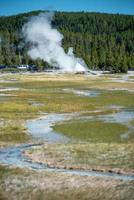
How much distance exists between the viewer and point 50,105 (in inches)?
2537

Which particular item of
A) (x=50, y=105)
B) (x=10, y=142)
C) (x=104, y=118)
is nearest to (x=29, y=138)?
(x=10, y=142)

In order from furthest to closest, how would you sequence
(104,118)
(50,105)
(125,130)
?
(50,105), (104,118), (125,130)

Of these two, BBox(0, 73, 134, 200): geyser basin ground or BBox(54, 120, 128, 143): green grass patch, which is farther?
BBox(54, 120, 128, 143): green grass patch

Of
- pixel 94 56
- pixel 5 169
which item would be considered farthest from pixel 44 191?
pixel 94 56

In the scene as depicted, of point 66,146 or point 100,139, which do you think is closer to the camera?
point 66,146

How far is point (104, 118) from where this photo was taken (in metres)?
53.2

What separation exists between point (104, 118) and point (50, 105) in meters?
13.0

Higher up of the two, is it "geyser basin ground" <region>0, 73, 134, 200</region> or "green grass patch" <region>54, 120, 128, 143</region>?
"geyser basin ground" <region>0, 73, 134, 200</region>

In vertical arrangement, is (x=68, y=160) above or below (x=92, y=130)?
above

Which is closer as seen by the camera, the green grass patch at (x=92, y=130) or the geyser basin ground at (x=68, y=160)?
the geyser basin ground at (x=68, y=160)

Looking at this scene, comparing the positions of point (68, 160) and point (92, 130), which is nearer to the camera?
point (68, 160)

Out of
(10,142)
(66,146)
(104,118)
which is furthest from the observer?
(104,118)

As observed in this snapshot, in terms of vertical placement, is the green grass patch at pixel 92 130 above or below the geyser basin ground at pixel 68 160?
below

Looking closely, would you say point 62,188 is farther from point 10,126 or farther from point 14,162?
point 10,126
